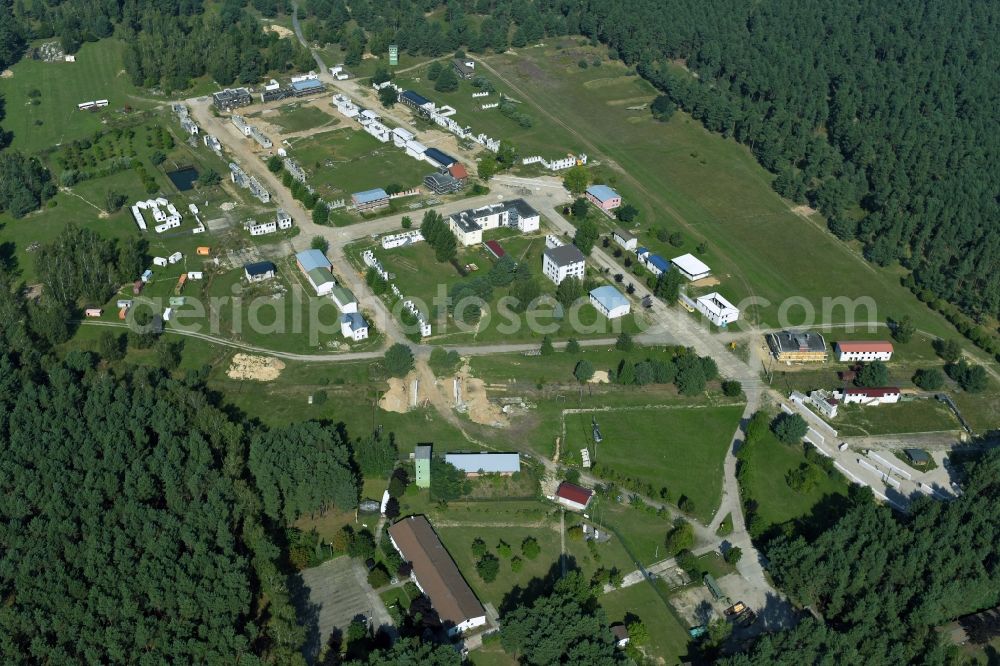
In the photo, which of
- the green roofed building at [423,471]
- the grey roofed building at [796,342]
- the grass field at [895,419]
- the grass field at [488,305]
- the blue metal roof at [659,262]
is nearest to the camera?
the green roofed building at [423,471]

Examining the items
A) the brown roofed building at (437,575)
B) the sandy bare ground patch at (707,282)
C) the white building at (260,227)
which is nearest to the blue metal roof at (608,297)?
the sandy bare ground patch at (707,282)

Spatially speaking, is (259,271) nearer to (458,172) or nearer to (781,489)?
(458,172)

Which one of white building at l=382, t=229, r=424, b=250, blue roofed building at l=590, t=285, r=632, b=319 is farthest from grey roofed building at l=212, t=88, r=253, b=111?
blue roofed building at l=590, t=285, r=632, b=319

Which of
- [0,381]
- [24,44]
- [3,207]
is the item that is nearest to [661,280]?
[0,381]

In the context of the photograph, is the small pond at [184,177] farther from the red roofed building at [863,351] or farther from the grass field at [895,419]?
the grass field at [895,419]

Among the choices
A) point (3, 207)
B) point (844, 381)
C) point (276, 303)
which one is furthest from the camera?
point (3, 207)

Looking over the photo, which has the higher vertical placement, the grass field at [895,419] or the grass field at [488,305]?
the grass field at [895,419]

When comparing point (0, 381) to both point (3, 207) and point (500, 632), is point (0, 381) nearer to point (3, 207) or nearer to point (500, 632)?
point (3, 207)

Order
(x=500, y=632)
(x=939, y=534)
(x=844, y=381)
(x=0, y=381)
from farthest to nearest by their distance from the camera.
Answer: (x=844, y=381)
(x=0, y=381)
(x=939, y=534)
(x=500, y=632)
